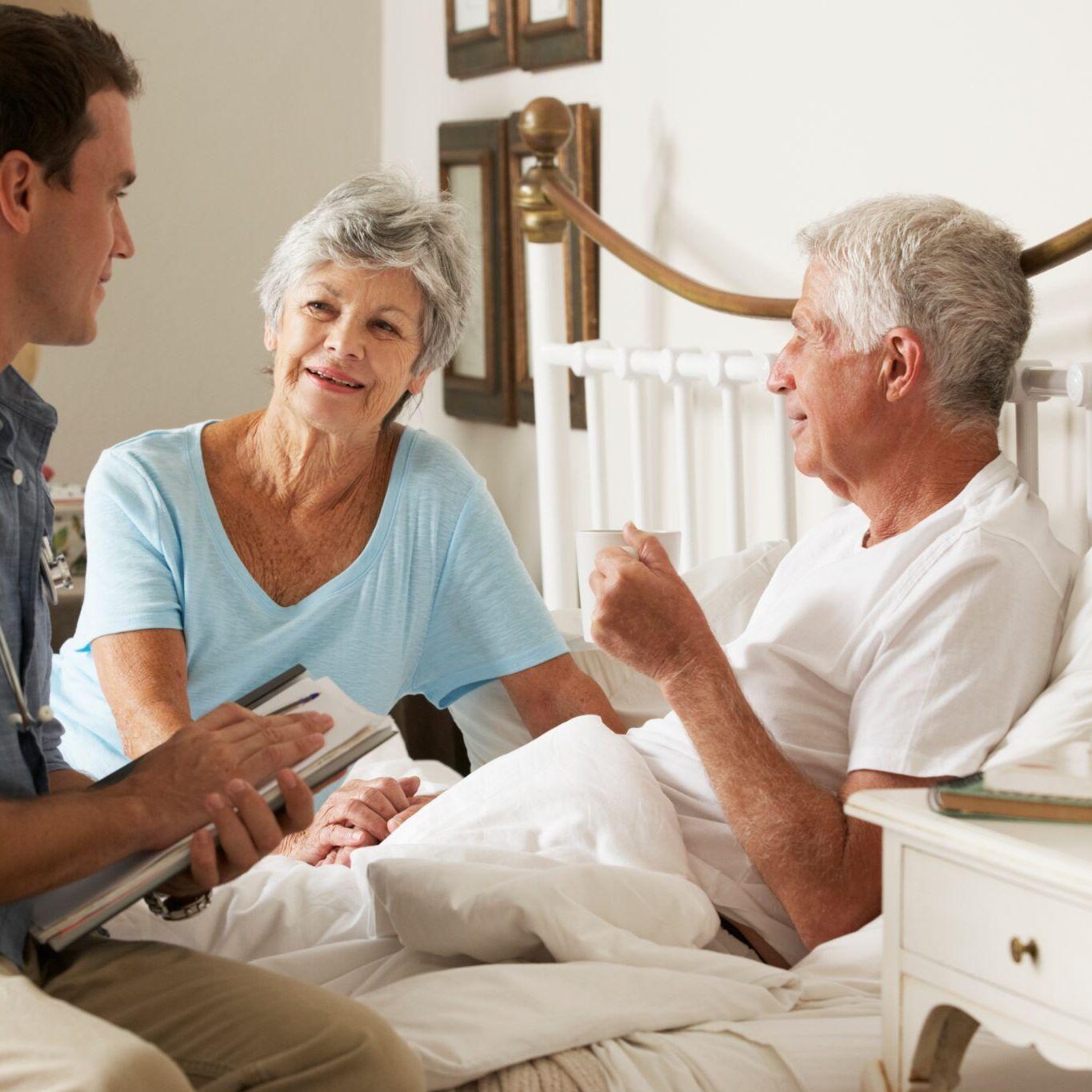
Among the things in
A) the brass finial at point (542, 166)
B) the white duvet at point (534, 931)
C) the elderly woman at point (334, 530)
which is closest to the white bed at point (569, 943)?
the white duvet at point (534, 931)

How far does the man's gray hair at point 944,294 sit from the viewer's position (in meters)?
1.62

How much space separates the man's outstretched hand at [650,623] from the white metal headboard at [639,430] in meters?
0.56

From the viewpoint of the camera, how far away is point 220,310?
3617mm

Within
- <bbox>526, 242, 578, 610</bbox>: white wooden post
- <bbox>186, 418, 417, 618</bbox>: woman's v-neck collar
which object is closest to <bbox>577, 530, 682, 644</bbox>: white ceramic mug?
<bbox>186, 418, 417, 618</bbox>: woman's v-neck collar

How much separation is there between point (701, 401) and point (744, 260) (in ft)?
0.83

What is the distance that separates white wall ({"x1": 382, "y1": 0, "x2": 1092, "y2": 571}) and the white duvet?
0.78 metres

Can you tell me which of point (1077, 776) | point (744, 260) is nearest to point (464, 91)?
point (744, 260)

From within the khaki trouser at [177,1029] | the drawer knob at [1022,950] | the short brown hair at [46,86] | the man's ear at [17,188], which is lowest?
the khaki trouser at [177,1029]

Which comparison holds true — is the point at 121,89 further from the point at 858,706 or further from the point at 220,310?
the point at 220,310

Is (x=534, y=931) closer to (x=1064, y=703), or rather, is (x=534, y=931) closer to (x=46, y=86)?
(x=1064, y=703)

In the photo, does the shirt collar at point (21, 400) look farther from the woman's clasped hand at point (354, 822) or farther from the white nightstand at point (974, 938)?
the white nightstand at point (974, 938)

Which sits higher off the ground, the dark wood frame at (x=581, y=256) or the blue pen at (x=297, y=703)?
the dark wood frame at (x=581, y=256)

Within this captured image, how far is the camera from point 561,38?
2.90 meters

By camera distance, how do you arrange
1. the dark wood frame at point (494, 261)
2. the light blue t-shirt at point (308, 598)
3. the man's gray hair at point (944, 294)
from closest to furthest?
1. the man's gray hair at point (944, 294)
2. the light blue t-shirt at point (308, 598)
3. the dark wood frame at point (494, 261)
